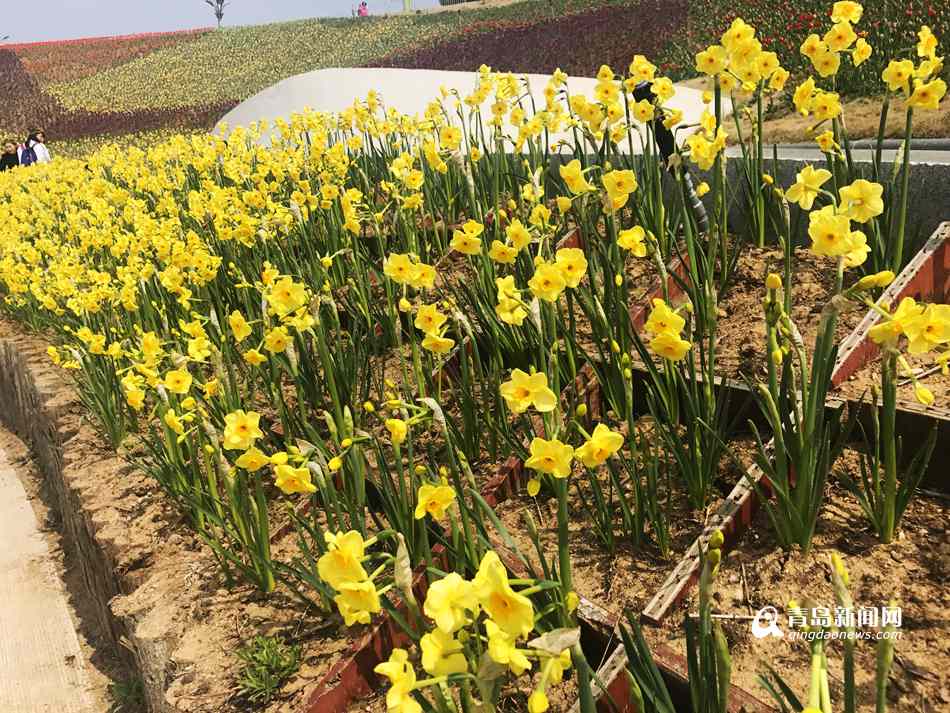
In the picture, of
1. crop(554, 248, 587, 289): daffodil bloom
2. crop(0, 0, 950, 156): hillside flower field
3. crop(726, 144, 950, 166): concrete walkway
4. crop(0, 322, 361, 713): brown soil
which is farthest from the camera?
crop(0, 0, 950, 156): hillside flower field

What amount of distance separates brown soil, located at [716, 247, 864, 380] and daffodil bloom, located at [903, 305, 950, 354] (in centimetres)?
98

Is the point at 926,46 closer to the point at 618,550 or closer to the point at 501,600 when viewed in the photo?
the point at 618,550

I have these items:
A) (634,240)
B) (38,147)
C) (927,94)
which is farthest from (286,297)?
(38,147)

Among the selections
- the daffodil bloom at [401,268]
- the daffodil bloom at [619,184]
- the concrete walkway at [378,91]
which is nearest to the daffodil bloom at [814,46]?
the daffodil bloom at [619,184]

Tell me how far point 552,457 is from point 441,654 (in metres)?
0.37

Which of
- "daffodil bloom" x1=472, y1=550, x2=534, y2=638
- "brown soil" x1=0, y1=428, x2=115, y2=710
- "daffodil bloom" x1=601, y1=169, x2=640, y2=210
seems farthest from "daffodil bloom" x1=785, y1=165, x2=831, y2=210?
"brown soil" x1=0, y1=428, x2=115, y2=710

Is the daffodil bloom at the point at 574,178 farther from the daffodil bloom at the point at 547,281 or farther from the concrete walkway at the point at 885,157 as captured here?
the concrete walkway at the point at 885,157

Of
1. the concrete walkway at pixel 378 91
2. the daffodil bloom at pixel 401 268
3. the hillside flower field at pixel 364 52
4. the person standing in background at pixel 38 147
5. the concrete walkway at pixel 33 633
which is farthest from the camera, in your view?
the person standing in background at pixel 38 147

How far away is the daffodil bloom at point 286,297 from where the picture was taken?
2.18 meters

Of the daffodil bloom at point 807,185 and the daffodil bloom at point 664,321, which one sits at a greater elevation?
the daffodil bloom at point 807,185

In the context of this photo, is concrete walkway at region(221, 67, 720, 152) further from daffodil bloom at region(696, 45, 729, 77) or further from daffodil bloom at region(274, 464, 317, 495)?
daffodil bloom at region(274, 464, 317, 495)

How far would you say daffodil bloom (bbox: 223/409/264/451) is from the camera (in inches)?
68.6

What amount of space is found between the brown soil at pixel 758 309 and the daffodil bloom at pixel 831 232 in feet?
2.69

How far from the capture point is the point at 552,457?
117cm
